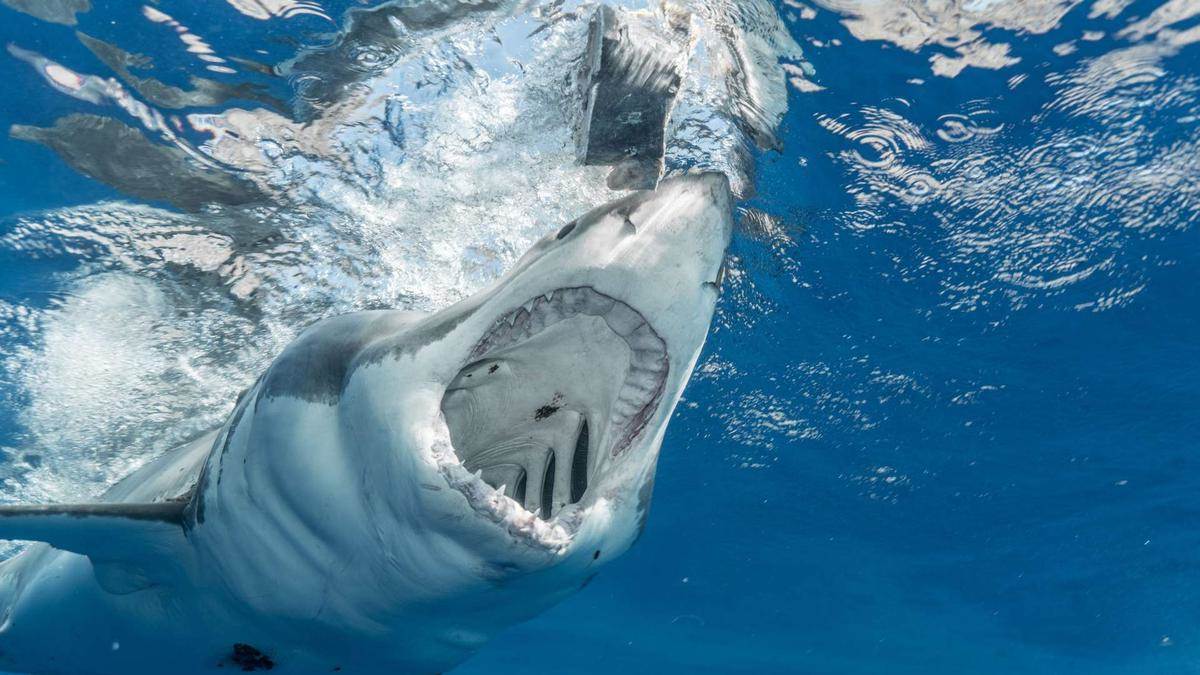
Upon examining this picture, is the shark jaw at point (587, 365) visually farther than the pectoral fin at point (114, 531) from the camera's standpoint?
No

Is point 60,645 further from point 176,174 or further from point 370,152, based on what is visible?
point 370,152

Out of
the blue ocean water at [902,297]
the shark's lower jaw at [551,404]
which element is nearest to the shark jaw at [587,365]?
the shark's lower jaw at [551,404]

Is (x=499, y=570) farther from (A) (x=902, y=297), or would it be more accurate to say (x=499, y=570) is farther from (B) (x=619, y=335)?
(A) (x=902, y=297)

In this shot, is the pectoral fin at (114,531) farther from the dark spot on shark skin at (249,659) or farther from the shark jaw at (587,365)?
the shark jaw at (587,365)

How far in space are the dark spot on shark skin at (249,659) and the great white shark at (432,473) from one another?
13 millimetres

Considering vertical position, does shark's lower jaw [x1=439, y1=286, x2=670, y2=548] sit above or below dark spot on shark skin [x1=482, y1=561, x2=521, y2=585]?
above

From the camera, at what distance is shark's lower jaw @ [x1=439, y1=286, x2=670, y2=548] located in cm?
242

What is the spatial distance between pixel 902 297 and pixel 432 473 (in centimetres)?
855

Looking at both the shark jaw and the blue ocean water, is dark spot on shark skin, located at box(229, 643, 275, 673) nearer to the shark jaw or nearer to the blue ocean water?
the shark jaw

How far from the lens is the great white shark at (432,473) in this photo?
2.37 metres

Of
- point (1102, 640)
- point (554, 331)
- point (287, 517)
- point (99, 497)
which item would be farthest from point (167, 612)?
point (1102, 640)

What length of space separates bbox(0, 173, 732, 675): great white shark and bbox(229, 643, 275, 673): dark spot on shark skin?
1 cm

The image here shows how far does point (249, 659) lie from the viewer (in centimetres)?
366

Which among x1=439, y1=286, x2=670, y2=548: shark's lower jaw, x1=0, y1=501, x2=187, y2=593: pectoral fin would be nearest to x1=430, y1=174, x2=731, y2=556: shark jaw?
x1=439, y1=286, x2=670, y2=548: shark's lower jaw
